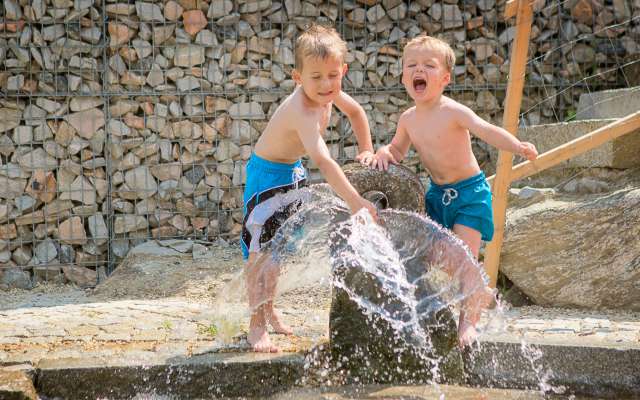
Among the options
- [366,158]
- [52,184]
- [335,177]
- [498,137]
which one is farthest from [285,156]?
[52,184]

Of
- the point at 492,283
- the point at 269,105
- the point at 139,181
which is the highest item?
the point at 269,105

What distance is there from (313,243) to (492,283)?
2078mm

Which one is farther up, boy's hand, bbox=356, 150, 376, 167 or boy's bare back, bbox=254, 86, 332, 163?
Answer: boy's bare back, bbox=254, 86, 332, 163

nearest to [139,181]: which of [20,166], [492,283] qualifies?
[20,166]

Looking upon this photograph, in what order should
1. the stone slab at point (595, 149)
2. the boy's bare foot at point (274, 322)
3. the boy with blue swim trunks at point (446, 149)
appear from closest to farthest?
the boy with blue swim trunks at point (446, 149)
the boy's bare foot at point (274, 322)
the stone slab at point (595, 149)

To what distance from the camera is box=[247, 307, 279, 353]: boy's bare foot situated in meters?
3.25

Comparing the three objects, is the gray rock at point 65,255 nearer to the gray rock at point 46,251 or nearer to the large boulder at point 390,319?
the gray rock at point 46,251

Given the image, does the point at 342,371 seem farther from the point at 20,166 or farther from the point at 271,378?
the point at 20,166

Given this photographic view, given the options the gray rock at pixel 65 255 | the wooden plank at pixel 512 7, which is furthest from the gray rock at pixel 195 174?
the wooden plank at pixel 512 7

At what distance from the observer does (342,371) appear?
3.07 metres

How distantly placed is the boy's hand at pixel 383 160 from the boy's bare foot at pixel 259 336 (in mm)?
809

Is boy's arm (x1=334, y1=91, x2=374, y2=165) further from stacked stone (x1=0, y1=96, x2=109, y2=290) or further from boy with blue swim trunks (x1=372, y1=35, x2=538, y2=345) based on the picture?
stacked stone (x1=0, y1=96, x2=109, y2=290)

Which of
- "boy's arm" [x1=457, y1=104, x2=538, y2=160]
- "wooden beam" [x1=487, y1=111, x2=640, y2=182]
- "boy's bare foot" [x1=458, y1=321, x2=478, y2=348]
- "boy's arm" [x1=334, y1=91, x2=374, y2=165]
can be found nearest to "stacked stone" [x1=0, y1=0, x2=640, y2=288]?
"wooden beam" [x1=487, y1=111, x2=640, y2=182]

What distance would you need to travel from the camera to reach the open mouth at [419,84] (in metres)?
3.55
